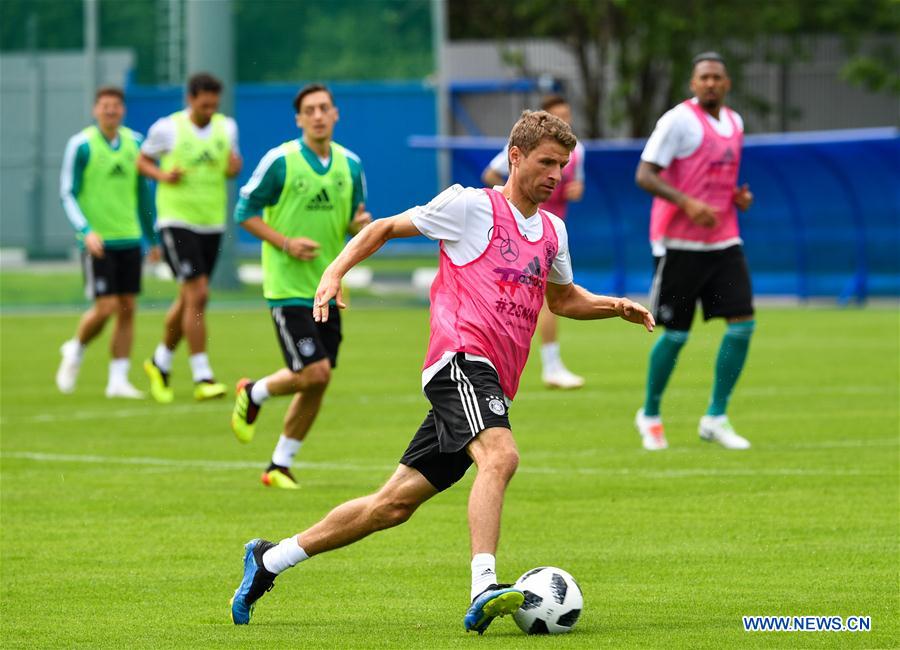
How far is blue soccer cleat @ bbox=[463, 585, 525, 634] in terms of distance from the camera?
6.33 m

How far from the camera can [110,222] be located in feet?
53.5

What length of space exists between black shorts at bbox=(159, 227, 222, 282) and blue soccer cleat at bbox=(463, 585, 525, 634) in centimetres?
961

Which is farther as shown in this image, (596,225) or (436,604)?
(596,225)

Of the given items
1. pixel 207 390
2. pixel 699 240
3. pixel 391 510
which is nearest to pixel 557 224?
pixel 391 510

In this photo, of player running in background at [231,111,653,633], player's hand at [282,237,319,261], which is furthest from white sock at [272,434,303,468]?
player running in background at [231,111,653,633]

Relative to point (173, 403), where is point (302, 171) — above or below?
above

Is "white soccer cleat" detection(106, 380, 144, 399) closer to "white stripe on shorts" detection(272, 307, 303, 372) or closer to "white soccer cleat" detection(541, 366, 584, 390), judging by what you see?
"white soccer cleat" detection(541, 366, 584, 390)

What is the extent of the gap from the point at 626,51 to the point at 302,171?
96.6 feet

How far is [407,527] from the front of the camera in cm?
942

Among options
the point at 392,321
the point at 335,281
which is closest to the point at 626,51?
the point at 392,321

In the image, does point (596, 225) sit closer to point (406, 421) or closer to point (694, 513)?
point (406, 421)

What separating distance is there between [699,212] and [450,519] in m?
3.18

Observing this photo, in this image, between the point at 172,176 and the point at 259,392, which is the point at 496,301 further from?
the point at 172,176

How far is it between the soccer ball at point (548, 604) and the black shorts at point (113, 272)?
9.78 m
